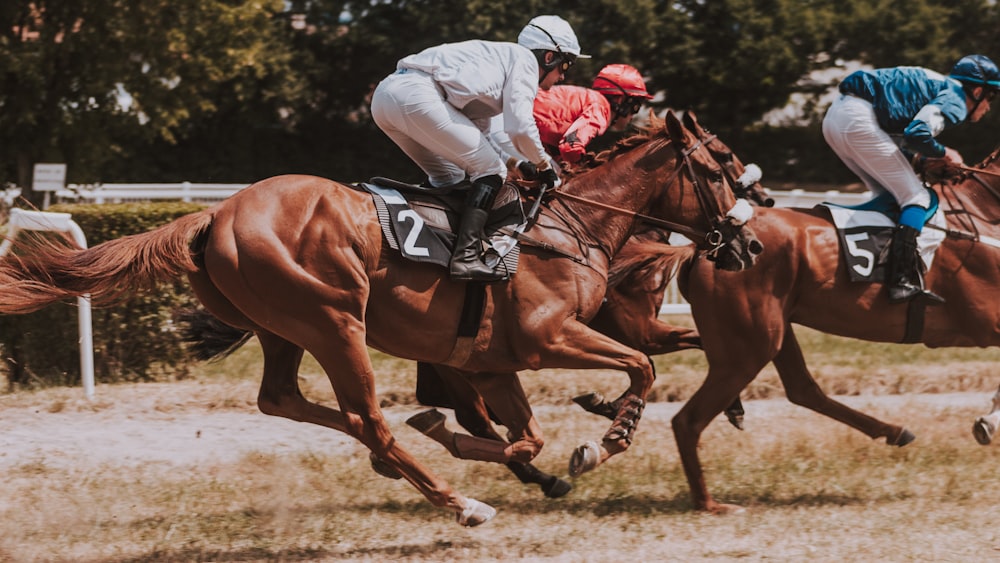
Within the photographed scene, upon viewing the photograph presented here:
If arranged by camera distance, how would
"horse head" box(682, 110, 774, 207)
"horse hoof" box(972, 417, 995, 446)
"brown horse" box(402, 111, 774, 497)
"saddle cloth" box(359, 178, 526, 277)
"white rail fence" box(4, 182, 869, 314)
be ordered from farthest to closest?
"white rail fence" box(4, 182, 869, 314), "horse hoof" box(972, 417, 995, 446), "brown horse" box(402, 111, 774, 497), "horse head" box(682, 110, 774, 207), "saddle cloth" box(359, 178, 526, 277)

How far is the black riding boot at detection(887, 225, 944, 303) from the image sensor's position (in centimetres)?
699

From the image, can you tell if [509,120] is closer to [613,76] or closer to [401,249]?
[401,249]

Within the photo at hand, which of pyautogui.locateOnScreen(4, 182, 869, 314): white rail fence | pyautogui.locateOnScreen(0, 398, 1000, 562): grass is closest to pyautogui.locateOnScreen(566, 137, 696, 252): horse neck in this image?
pyautogui.locateOnScreen(0, 398, 1000, 562): grass

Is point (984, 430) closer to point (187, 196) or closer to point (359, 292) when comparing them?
point (359, 292)

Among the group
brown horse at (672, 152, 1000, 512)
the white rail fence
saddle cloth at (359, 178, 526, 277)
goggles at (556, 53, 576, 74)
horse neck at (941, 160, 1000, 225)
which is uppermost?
goggles at (556, 53, 576, 74)

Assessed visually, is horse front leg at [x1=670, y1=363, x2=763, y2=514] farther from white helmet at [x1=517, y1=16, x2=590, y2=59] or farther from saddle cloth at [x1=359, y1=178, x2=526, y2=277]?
white helmet at [x1=517, y1=16, x2=590, y2=59]

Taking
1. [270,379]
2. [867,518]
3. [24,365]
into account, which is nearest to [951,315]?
[867,518]

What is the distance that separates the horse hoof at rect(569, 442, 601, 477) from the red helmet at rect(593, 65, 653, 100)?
244 cm

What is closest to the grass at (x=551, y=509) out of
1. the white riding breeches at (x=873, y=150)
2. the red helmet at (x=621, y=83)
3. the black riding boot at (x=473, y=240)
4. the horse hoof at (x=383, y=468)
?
the horse hoof at (x=383, y=468)

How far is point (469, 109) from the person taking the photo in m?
6.04

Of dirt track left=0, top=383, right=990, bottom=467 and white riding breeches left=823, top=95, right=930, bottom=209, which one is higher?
white riding breeches left=823, top=95, right=930, bottom=209

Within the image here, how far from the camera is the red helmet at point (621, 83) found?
7.48m

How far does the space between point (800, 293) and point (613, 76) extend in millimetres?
1688

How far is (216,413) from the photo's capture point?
28.3ft
